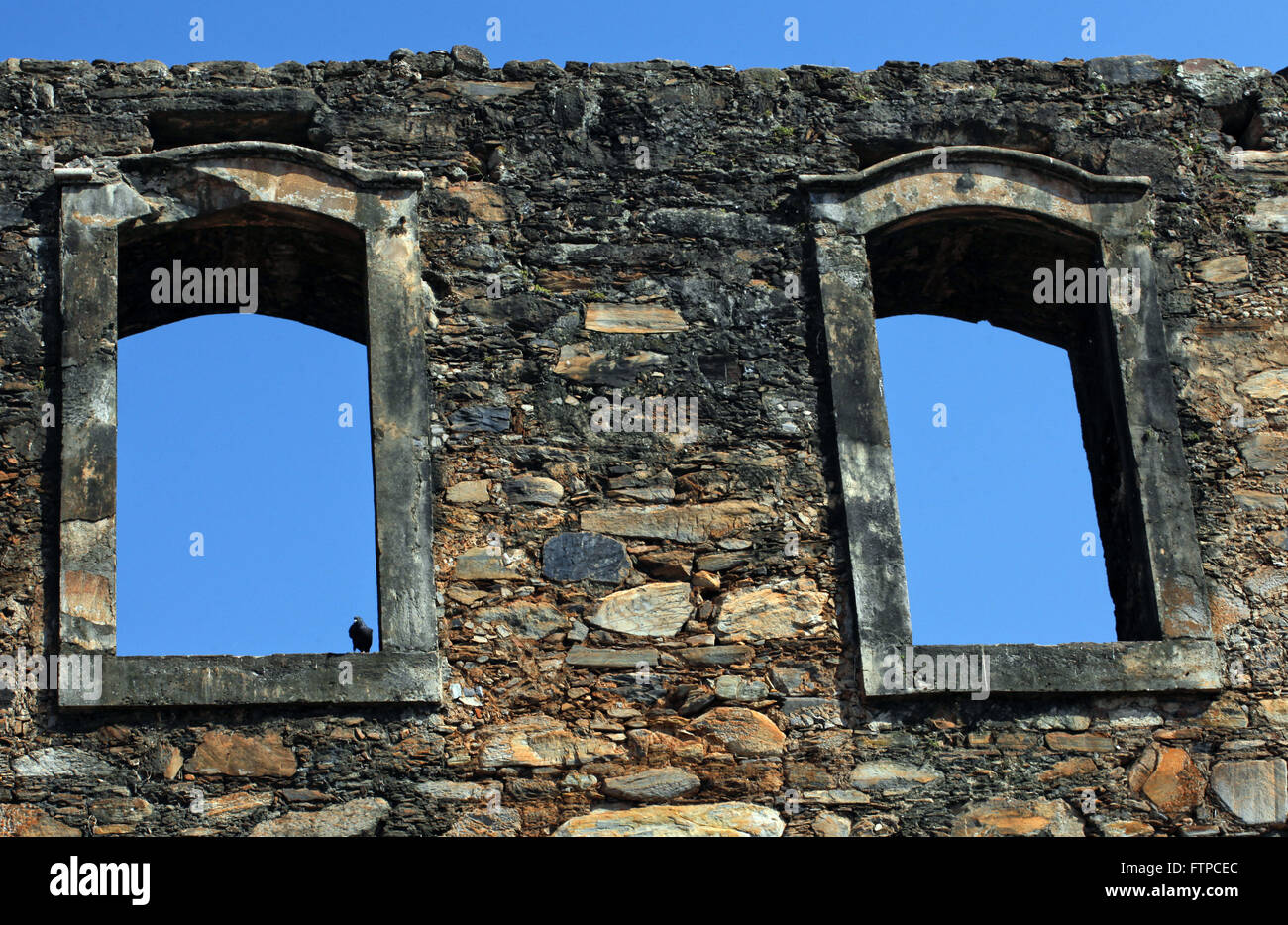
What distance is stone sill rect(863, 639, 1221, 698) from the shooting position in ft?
24.3

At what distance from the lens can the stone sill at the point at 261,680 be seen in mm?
7109

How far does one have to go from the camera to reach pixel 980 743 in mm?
7363

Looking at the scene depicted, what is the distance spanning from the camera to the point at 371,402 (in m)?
7.73

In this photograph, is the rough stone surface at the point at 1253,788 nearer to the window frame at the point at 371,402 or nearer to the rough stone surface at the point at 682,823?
the rough stone surface at the point at 682,823

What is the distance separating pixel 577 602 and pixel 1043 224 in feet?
8.27
